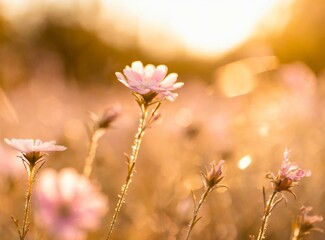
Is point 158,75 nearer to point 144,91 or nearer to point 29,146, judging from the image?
point 144,91

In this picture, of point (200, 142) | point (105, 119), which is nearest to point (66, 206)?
point (105, 119)

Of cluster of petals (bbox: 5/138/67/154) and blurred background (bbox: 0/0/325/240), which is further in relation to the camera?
blurred background (bbox: 0/0/325/240)

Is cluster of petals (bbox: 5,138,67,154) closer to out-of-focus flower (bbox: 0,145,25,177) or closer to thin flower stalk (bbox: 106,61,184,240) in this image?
thin flower stalk (bbox: 106,61,184,240)

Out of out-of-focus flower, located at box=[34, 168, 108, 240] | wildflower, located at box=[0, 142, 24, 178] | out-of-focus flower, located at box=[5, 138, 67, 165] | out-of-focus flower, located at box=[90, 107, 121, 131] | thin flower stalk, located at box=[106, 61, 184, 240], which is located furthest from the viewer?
wildflower, located at box=[0, 142, 24, 178]

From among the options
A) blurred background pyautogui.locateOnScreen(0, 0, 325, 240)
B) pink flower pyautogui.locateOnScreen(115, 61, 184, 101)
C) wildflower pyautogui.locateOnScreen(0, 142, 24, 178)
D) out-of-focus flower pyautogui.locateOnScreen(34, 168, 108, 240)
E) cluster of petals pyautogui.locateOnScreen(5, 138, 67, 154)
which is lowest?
cluster of petals pyautogui.locateOnScreen(5, 138, 67, 154)

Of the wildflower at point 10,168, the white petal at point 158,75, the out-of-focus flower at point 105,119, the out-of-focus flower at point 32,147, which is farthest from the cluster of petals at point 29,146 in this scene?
the wildflower at point 10,168

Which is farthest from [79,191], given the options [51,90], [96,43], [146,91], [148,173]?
[96,43]

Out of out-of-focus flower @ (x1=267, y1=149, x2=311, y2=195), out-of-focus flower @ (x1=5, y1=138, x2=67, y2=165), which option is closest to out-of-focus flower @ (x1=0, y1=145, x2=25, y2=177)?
out-of-focus flower @ (x1=5, y1=138, x2=67, y2=165)
